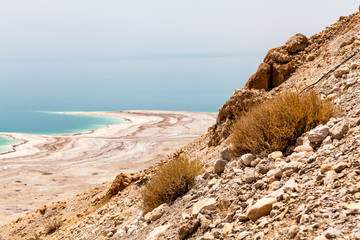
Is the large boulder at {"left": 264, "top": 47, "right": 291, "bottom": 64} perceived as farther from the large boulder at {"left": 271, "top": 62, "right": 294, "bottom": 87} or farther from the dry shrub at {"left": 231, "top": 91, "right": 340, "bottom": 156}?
the dry shrub at {"left": 231, "top": 91, "right": 340, "bottom": 156}

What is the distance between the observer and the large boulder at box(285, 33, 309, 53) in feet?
32.4

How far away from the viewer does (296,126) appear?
15.4 ft

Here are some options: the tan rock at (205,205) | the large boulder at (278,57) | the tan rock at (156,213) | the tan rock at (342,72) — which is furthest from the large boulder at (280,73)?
the tan rock at (205,205)

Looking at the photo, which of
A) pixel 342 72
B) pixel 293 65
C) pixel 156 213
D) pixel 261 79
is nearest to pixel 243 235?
pixel 156 213

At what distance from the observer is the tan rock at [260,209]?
10.6ft

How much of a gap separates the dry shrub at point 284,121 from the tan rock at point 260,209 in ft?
4.72

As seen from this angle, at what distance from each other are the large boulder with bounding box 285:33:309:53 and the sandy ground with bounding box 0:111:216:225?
14367mm

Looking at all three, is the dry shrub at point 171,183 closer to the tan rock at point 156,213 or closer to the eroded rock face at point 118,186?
the tan rock at point 156,213

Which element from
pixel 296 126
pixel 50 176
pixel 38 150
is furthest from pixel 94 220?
pixel 38 150

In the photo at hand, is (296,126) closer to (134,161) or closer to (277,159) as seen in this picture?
(277,159)

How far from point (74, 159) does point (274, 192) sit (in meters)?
30.5

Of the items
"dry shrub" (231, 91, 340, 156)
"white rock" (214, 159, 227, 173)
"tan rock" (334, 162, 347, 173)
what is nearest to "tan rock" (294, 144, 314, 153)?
"dry shrub" (231, 91, 340, 156)

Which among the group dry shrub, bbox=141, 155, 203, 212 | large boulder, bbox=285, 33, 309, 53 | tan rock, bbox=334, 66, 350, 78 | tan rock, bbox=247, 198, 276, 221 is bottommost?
dry shrub, bbox=141, 155, 203, 212

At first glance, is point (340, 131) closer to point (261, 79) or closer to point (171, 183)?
point (171, 183)
